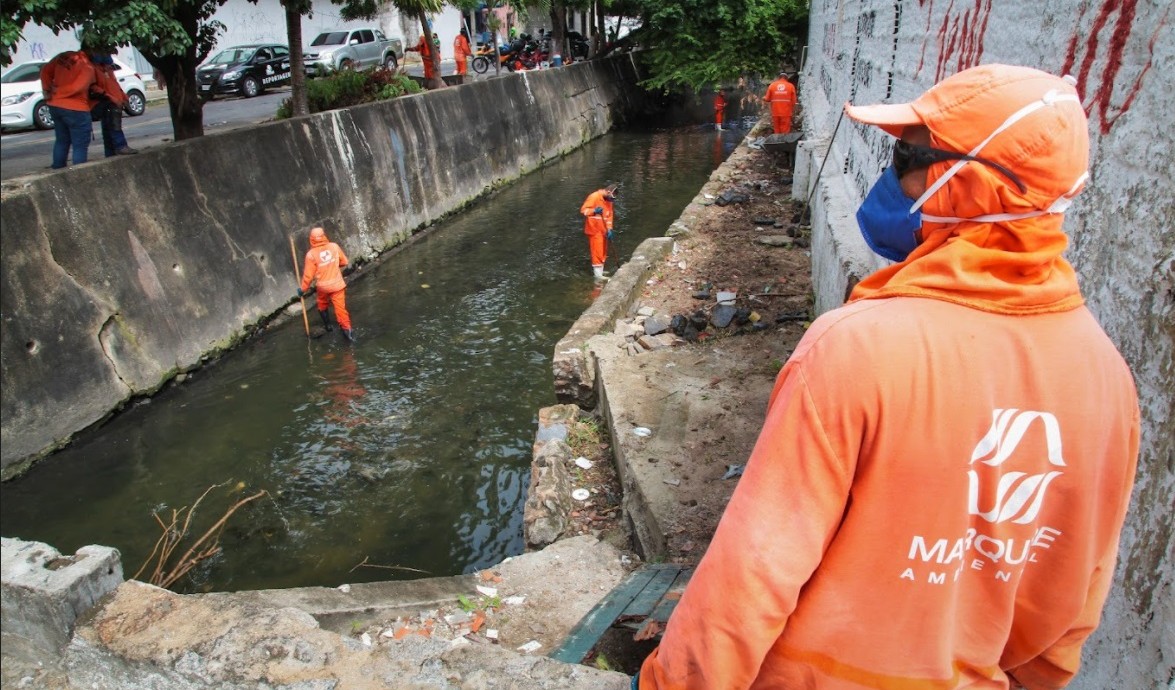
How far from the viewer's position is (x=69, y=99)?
28.7 ft

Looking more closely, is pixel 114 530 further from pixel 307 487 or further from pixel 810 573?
pixel 810 573

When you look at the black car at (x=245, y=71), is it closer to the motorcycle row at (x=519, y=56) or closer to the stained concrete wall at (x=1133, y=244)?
the motorcycle row at (x=519, y=56)

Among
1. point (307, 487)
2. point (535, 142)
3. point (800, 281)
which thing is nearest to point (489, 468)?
Answer: point (307, 487)

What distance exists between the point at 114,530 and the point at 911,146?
22.0ft

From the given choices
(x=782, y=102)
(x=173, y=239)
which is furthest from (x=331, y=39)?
(x=173, y=239)

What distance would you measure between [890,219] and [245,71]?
73.0 ft

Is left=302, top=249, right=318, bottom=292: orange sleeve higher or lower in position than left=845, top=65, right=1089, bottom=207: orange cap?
lower

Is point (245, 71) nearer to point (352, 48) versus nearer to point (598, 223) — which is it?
point (352, 48)

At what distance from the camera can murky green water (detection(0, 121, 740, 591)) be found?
19.4ft

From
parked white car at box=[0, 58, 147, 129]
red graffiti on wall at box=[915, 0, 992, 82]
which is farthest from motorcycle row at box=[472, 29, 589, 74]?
red graffiti on wall at box=[915, 0, 992, 82]

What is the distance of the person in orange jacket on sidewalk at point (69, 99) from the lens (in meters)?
8.72

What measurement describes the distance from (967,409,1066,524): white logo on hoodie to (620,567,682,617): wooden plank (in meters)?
2.05

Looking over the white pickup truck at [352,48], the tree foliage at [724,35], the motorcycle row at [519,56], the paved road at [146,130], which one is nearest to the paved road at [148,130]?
the paved road at [146,130]

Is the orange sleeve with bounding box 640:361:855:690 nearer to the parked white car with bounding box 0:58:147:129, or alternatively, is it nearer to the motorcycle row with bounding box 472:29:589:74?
the parked white car with bounding box 0:58:147:129
